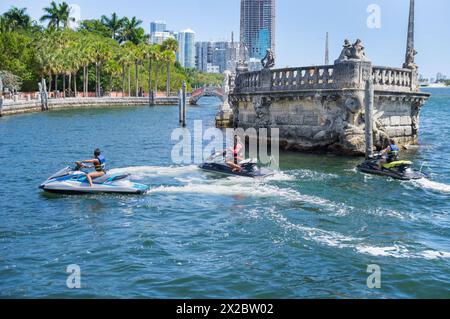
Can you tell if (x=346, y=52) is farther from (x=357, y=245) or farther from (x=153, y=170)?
(x=357, y=245)

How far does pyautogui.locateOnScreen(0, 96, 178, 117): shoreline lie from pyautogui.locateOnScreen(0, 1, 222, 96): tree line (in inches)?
A: 122

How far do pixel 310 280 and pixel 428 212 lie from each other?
6.76 meters

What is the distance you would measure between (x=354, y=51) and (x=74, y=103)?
54869 mm

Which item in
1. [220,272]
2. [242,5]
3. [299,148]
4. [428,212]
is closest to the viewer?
[220,272]

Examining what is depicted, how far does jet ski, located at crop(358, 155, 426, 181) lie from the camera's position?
20.2 metres

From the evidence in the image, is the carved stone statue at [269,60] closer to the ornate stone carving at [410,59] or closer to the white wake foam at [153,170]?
the ornate stone carving at [410,59]

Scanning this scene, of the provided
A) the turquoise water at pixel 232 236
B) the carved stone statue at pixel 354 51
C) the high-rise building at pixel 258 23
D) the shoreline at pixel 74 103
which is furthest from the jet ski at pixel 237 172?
the high-rise building at pixel 258 23

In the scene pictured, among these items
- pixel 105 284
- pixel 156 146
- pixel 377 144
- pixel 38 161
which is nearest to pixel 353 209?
pixel 105 284

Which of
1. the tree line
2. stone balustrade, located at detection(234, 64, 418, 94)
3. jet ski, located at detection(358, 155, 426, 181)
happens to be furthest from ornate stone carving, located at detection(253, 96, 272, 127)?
the tree line

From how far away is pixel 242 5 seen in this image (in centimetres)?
13862

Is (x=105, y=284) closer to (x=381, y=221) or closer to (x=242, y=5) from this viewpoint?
(x=381, y=221)

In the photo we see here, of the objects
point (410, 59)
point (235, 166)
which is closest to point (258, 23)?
point (410, 59)

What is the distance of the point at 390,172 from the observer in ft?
67.7

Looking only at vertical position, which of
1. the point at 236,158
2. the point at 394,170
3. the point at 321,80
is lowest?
the point at 394,170
